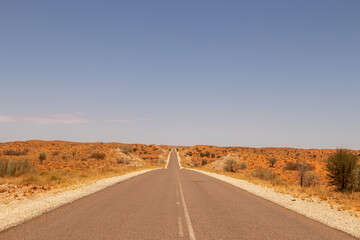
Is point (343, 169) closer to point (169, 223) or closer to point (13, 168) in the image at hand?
point (169, 223)

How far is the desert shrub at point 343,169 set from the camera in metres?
18.0

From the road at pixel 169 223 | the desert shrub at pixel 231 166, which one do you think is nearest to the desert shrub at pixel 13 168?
the road at pixel 169 223

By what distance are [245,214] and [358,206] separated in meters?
6.53

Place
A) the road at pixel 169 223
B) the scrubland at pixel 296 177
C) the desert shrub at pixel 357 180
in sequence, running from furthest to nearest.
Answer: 1. the desert shrub at pixel 357 180
2. the scrubland at pixel 296 177
3. the road at pixel 169 223

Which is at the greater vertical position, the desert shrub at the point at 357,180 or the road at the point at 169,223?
the desert shrub at the point at 357,180

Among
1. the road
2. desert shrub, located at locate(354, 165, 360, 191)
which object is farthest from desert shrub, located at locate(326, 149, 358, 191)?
the road

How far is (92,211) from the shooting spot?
29.6 feet

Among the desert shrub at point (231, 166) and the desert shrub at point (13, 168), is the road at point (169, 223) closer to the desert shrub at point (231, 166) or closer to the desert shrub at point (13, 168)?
the desert shrub at point (13, 168)

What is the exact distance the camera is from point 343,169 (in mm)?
18578

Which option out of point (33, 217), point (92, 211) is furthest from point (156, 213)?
point (33, 217)

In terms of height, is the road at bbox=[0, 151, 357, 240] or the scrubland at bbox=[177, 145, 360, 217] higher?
the road at bbox=[0, 151, 357, 240]

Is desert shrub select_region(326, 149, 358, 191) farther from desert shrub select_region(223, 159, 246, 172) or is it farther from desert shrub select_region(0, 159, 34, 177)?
desert shrub select_region(0, 159, 34, 177)

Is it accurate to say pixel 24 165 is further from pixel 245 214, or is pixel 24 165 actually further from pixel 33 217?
pixel 245 214

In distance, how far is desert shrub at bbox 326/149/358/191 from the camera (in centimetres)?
1796
